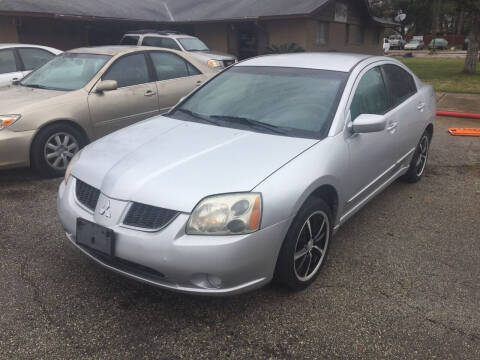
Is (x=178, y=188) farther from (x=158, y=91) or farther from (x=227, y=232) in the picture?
(x=158, y=91)

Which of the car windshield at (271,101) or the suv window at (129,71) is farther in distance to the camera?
the suv window at (129,71)

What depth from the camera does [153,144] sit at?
309cm

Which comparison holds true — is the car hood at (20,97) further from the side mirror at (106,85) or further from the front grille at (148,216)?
the front grille at (148,216)

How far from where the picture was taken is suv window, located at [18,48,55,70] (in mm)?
7762

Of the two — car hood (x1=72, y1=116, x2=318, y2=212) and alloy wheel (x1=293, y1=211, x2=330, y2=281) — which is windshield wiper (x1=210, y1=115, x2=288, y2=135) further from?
alloy wheel (x1=293, y1=211, x2=330, y2=281)

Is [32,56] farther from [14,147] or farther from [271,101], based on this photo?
[271,101]

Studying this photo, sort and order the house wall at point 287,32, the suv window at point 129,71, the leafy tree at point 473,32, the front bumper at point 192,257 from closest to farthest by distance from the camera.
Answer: the front bumper at point 192,257
the suv window at point 129,71
the leafy tree at point 473,32
the house wall at point 287,32

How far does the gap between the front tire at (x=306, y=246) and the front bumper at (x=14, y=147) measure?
3544mm

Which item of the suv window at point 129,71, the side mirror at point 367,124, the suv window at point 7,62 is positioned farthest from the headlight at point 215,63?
the side mirror at point 367,124

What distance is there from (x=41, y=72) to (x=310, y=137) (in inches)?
181

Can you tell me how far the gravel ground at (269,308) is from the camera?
95.6 inches

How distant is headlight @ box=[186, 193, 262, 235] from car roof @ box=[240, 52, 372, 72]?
178 cm

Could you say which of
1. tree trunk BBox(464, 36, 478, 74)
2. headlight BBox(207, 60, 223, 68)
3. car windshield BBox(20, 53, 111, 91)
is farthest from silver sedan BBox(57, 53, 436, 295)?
tree trunk BBox(464, 36, 478, 74)

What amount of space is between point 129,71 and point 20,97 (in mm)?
1453
